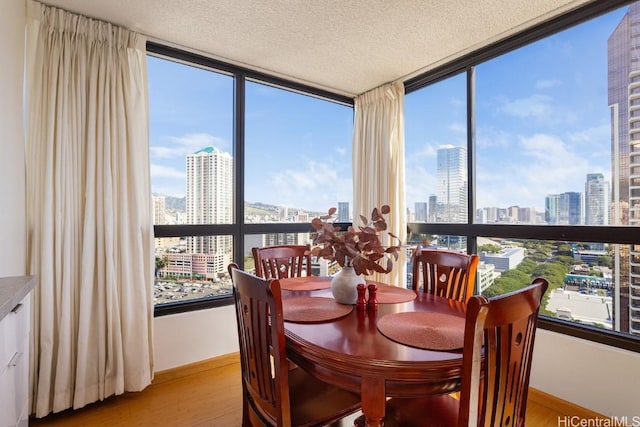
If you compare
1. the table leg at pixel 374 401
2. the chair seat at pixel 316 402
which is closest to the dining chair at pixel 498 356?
the table leg at pixel 374 401

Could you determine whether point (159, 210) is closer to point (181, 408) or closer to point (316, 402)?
point (181, 408)

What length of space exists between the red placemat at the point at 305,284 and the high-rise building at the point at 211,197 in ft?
2.95

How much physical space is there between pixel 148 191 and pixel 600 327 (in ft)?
10.2

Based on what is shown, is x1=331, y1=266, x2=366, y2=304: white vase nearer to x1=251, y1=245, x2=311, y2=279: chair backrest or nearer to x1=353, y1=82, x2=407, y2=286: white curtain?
x1=251, y1=245, x2=311, y2=279: chair backrest

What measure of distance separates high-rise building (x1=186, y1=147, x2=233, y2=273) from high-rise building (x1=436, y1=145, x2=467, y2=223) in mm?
1900

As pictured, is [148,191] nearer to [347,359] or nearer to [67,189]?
[67,189]

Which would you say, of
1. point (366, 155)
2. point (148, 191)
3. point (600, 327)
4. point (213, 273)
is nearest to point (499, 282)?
point (600, 327)

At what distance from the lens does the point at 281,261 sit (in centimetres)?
236

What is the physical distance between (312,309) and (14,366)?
113 cm

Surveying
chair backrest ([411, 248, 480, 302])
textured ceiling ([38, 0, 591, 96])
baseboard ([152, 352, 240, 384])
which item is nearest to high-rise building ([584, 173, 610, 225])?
chair backrest ([411, 248, 480, 302])

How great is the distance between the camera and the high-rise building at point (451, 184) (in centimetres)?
273

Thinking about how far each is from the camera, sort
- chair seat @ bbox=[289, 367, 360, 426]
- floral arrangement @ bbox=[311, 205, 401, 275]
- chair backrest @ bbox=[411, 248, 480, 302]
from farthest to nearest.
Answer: chair backrest @ bbox=[411, 248, 480, 302] → floral arrangement @ bbox=[311, 205, 401, 275] → chair seat @ bbox=[289, 367, 360, 426]

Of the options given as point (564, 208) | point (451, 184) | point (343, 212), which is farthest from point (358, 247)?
point (343, 212)

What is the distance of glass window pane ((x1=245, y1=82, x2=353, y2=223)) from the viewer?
9.82ft
